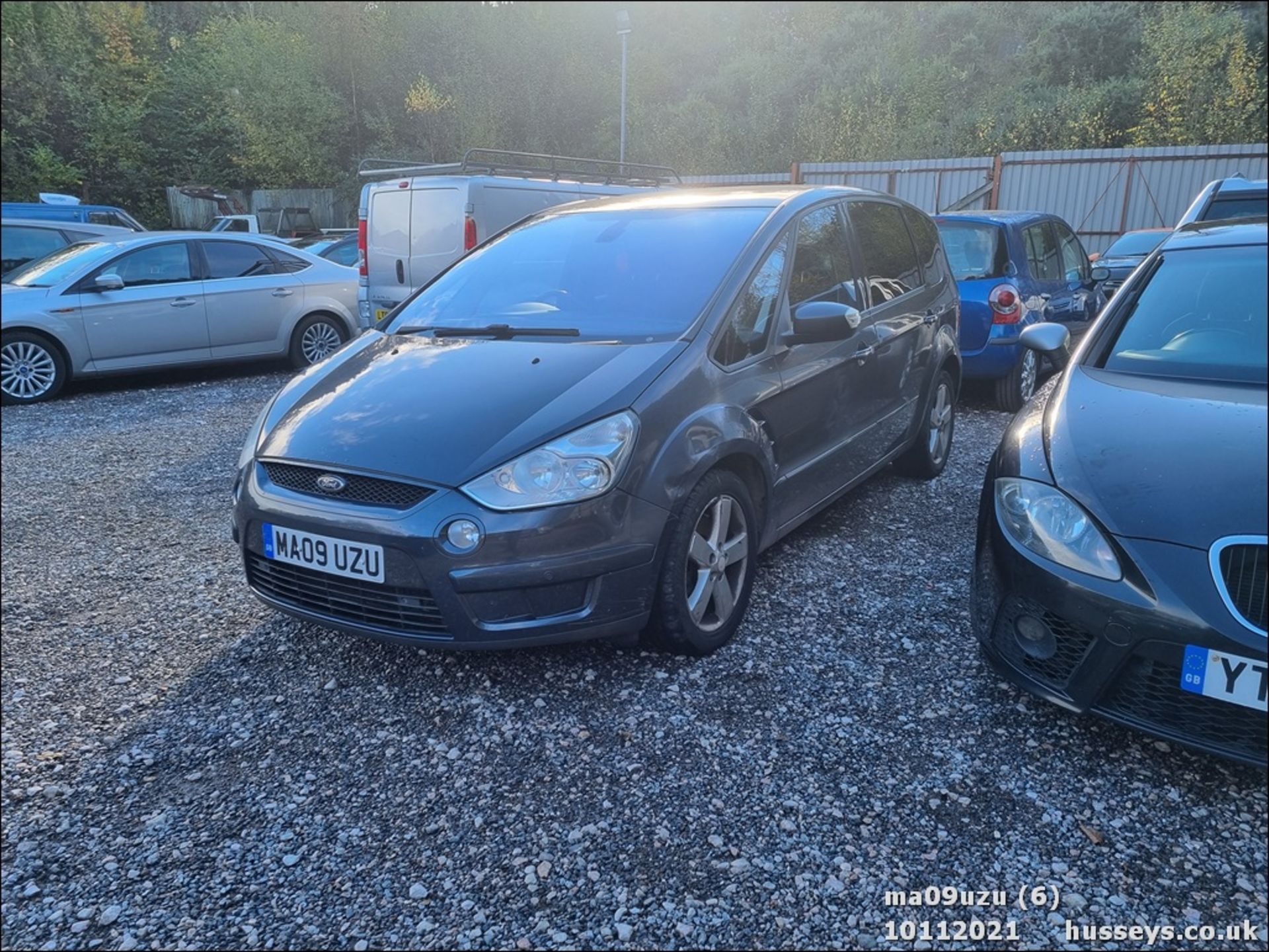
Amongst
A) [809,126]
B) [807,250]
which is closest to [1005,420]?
[807,250]

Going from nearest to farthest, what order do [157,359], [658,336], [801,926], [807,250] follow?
[801,926], [658,336], [807,250], [157,359]

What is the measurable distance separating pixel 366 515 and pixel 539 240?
181 cm

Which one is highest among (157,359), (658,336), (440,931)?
(658,336)

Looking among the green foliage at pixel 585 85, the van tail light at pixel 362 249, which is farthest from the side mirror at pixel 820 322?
the green foliage at pixel 585 85

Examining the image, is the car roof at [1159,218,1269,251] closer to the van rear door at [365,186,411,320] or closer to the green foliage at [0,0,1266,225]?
the van rear door at [365,186,411,320]

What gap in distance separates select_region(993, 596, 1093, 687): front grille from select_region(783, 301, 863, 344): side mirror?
1.33m

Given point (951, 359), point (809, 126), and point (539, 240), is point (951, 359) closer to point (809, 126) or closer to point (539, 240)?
point (539, 240)

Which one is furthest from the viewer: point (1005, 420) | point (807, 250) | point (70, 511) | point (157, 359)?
point (157, 359)

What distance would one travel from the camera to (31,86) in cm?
1728

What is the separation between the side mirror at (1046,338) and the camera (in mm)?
3264

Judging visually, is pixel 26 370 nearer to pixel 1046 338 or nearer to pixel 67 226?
pixel 67 226

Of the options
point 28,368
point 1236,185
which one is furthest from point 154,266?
point 1236,185

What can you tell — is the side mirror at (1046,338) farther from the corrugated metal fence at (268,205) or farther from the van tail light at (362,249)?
the corrugated metal fence at (268,205)

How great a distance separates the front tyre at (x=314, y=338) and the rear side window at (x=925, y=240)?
6.12 metres
